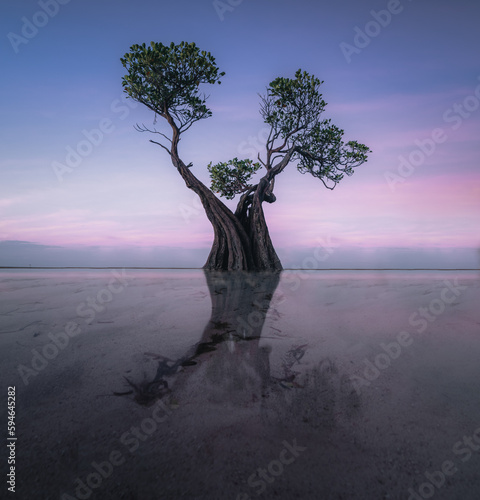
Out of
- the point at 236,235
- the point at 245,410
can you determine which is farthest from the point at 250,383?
the point at 236,235

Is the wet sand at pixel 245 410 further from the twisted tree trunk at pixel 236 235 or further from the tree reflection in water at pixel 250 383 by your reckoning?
the twisted tree trunk at pixel 236 235

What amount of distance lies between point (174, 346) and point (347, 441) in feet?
5.05

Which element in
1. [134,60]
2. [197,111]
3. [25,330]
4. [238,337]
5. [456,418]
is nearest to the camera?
[456,418]

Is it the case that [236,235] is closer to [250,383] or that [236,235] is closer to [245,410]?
[250,383]

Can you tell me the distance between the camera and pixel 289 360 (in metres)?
2.02

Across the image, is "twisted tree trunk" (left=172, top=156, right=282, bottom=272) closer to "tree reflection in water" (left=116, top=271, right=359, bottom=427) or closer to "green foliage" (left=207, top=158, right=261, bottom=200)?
"green foliage" (left=207, top=158, right=261, bottom=200)

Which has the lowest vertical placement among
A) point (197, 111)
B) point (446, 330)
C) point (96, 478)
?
point (96, 478)

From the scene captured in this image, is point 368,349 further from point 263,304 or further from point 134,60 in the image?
point 134,60

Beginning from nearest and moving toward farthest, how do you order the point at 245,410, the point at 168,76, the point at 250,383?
the point at 245,410
the point at 250,383
the point at 168,76

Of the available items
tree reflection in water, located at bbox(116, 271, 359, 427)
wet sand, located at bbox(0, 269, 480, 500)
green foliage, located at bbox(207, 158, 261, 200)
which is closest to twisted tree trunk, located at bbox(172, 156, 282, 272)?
green foliage, located at bbox(207, 158, 261, 200)

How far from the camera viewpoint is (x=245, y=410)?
1375 millimetres

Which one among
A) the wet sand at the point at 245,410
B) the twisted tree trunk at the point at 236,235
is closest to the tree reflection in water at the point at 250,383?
the wet sand at the point at 245,410

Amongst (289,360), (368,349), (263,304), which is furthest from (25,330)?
(368,349)

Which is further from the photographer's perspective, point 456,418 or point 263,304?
point 263,304
